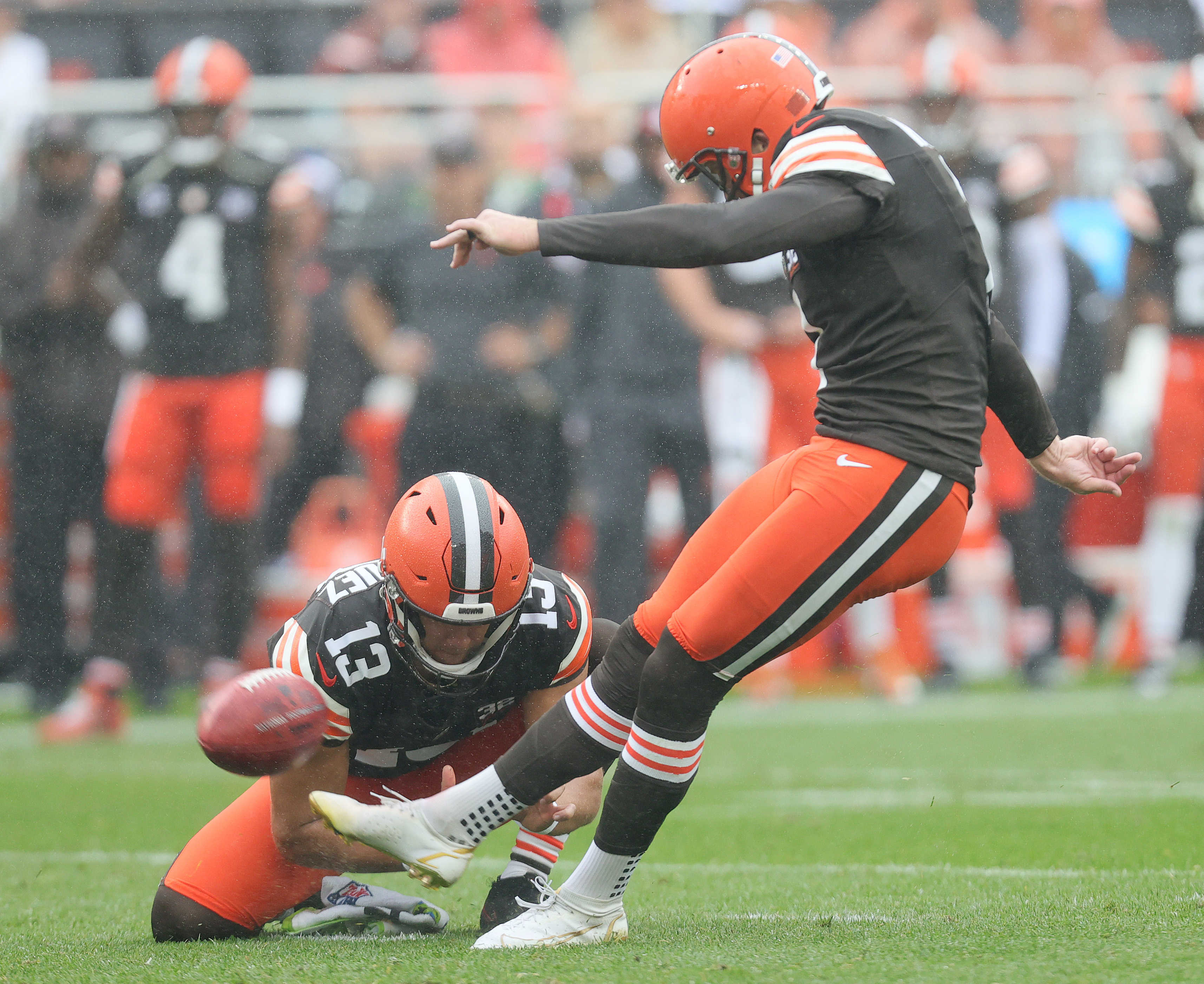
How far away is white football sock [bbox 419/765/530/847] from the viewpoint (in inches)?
127

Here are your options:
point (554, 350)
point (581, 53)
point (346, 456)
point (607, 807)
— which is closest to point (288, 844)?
point (607, 807)

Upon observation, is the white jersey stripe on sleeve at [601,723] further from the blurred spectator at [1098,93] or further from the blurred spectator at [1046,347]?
the blurred spectator at [1098,93]

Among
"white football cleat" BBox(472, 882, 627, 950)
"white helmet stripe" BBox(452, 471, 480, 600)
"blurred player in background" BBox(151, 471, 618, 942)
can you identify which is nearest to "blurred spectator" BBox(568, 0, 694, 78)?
"blurred player in background" BBox(151, 471, 618, 942)

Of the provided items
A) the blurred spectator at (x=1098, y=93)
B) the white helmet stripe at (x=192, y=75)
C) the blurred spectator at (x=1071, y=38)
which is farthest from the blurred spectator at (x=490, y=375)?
the blurred spectator at (x=1071, y=38)

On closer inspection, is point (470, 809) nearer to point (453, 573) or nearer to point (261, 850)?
point (453, 573)

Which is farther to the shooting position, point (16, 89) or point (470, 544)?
point (16, 89)

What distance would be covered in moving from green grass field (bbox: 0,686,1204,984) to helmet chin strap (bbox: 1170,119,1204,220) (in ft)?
8.19

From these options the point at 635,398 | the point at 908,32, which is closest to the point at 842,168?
the point at 635,398

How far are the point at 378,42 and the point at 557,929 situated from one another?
7.71 meters

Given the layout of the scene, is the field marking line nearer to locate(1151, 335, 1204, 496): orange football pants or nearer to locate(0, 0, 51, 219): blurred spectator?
locate(1151, 335, 1204, 496): orange football pants

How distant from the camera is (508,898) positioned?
3.56 meters

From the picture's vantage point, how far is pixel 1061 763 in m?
5.98

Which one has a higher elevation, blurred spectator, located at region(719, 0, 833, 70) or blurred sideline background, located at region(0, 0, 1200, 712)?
blurred spectator, located at region(719, 0, 833, 70)

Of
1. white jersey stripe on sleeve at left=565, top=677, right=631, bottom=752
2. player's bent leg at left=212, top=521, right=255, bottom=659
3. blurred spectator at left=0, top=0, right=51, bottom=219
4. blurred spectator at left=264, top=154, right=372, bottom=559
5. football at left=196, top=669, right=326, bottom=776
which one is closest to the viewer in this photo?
football at left=196, top=669, right=326, bottom=776
